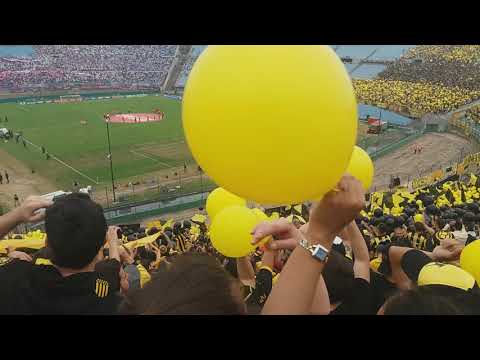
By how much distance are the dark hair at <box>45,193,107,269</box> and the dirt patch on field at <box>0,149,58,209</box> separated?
1521 cm

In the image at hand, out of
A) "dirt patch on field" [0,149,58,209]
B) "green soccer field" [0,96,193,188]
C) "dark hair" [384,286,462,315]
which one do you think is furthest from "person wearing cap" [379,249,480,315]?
"green soccer field" [0,96,193,188]

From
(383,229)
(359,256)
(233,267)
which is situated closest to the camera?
(359,256)

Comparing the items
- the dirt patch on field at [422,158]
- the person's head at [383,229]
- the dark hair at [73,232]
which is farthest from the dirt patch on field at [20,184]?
the dark hair at [73,232]

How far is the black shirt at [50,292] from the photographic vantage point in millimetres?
1705

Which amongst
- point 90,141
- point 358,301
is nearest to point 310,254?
point 358,301

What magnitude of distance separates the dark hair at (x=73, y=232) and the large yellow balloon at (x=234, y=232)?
1019 millimetres

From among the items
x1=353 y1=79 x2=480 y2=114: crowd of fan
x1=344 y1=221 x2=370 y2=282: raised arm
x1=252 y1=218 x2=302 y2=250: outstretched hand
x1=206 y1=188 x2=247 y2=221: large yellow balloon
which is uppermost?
x1=252 y1=218 x2=302 y2=250: outstretched hand

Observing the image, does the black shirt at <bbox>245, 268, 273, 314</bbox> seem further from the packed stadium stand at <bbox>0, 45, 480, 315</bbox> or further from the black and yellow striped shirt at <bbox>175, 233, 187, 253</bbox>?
the black and yellow striped shirt at <bbox>175, 233, 187, 253</bbox>

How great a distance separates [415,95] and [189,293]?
36971 mm

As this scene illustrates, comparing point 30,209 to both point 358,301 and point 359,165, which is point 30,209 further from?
point 359,165

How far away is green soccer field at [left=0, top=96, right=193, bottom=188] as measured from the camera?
2038 cm

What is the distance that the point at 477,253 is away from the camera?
247 cm

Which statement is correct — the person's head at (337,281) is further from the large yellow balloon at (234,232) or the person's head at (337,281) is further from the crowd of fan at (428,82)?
the crowd of fan at (428,82)

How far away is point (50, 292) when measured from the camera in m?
1.78
